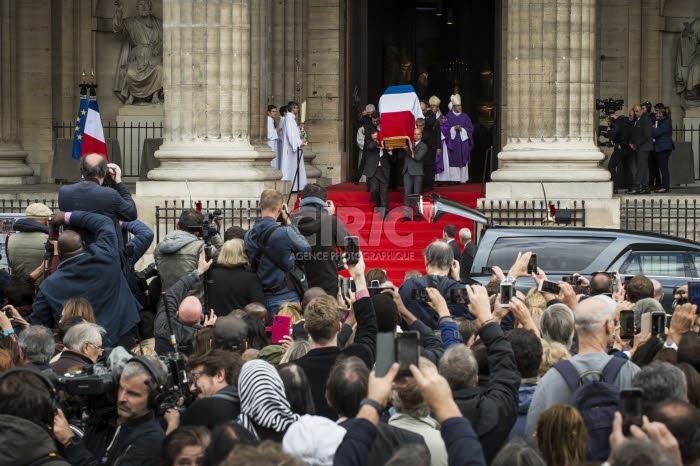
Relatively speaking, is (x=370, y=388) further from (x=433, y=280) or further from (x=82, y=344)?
(x=433, y=280)

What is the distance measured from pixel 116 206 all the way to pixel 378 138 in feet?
33.3

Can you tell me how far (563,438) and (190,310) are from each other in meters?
4.23

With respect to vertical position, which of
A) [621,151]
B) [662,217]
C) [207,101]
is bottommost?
[662,217]

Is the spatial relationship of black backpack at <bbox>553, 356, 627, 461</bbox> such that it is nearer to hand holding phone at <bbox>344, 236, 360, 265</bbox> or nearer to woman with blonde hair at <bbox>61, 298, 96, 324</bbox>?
hand holding phone at <bbox>344, 236, 360, 265</bbox>

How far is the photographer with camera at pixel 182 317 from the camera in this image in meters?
9.32

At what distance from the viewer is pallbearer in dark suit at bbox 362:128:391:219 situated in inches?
812

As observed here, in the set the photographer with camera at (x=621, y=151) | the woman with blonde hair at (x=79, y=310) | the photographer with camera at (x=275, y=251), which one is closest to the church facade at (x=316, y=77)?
the photographer with camera at (x=621, y=151)

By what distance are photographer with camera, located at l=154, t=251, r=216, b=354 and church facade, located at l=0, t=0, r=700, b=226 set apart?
343 inches

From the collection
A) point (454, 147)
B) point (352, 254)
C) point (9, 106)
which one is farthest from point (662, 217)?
point (352, 254)

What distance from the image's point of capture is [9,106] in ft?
80.0

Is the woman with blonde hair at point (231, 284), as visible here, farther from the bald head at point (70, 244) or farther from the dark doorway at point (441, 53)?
the dark doorway at point (441, 53)

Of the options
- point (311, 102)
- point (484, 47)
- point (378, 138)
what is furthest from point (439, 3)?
point (378, 138)

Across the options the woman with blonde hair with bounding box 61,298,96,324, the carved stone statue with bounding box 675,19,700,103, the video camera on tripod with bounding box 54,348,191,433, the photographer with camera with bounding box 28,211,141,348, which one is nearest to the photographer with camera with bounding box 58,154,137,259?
the photographer with camera with bounding box 28,211,141,348

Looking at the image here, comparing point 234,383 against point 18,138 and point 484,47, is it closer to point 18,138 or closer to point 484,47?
point 18,138
